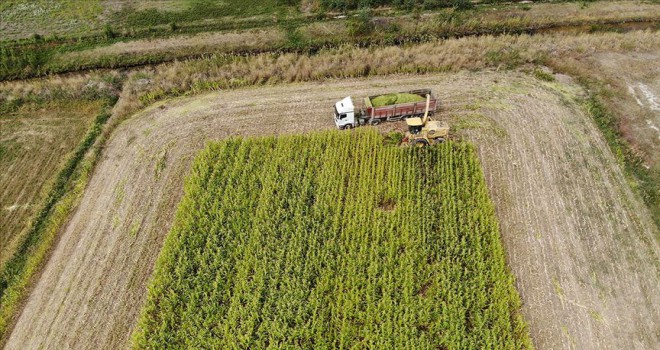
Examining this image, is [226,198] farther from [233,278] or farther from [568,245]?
[568,245]

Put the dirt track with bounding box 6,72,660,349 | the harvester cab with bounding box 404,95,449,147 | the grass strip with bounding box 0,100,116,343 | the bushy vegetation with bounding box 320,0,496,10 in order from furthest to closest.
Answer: the bushy vegetation with bounding box 320,0,496,10 < the harvester cab with bounding box 404,95,449,147 < the grass strip with bounding box 0,100,116,343 < the dirt track with bounding box 6,72,660,349

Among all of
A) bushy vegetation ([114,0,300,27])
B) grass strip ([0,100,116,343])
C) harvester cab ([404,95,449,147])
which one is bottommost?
grass strip ([0,100,116,343])

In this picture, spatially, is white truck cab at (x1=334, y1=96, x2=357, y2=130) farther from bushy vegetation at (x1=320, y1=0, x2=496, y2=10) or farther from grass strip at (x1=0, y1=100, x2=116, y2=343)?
bushy vegetation at (x1=320, y1=0, x2=496, y2=10)

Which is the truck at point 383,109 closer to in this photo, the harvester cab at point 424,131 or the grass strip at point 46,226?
the harvester cab at point 424,131


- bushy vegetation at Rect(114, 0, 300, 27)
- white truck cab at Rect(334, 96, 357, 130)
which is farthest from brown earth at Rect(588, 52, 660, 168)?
bushy vegetation at Rect(114, 0, 300, 27)

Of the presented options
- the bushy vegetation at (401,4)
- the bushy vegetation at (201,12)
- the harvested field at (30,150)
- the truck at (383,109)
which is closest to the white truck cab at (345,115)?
the truck at (383,109)

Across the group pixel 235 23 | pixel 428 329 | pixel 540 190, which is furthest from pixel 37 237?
pixel 540 190
